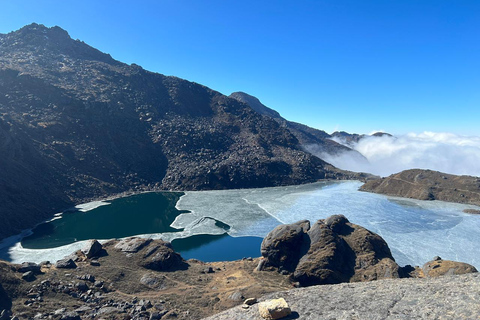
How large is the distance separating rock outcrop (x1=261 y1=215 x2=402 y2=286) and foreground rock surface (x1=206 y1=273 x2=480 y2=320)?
10677mm

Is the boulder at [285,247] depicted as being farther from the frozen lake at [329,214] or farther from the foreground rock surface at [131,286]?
the frozen lake at [329,214]

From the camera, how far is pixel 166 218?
62.9 m

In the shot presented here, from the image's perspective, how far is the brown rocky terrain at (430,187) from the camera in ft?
278

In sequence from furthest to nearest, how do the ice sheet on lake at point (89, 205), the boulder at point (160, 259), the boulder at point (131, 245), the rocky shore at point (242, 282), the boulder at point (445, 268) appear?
the ice sheet on lake at point (89, 205) < the boulder at point (131, 245) < the boulder at point (160, 259) < the boulder at point (445, 268) < the rocky shore at point (242, 282)

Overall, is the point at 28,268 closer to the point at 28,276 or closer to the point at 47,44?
the point at 28,276

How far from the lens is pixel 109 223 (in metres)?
58.5

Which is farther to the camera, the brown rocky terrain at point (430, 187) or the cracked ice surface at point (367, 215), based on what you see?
the brown rocky terrain at point (430, 187)

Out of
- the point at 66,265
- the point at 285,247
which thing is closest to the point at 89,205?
the point at 66,265

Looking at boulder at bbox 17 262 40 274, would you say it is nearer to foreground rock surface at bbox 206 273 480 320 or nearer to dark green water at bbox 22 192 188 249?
foreground rock surface at bbox 206 273 480 320

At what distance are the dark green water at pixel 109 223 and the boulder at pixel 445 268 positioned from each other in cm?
4213

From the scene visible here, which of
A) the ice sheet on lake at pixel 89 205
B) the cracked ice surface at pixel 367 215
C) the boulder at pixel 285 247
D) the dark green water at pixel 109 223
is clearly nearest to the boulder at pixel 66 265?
the boulder at pixel 285 247

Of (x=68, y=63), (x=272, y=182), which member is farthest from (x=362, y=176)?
(x=68, y=63)

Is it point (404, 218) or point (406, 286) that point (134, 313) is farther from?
point (404, 218)

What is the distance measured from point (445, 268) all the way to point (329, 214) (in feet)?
124
